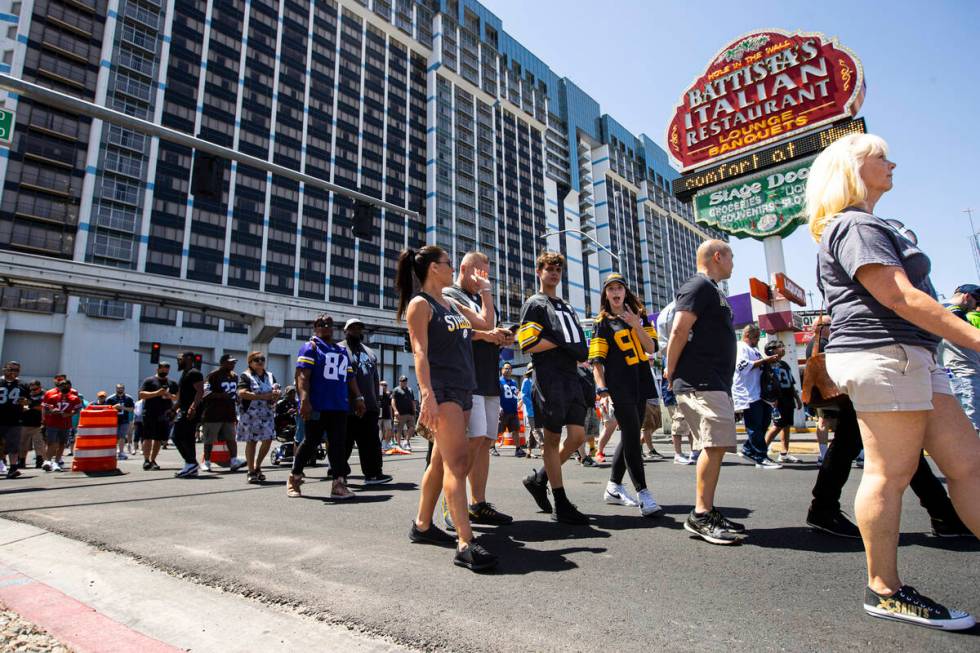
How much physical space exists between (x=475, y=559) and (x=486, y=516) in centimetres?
132

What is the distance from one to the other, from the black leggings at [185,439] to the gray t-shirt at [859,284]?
8.82 metres

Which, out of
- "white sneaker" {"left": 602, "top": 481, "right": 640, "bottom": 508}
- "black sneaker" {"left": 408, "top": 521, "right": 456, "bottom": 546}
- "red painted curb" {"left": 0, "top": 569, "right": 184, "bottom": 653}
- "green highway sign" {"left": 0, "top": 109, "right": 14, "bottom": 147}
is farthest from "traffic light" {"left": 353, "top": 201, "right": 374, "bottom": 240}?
"red painted curb" {"left": 0, "top": 569, "right": 184, "bottom": 653}

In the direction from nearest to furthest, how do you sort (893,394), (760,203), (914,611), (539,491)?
(914,611), (893,394), (539,491), (760,203)

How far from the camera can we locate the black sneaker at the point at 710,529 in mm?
3100

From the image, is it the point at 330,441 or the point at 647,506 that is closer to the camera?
the point at 647,506

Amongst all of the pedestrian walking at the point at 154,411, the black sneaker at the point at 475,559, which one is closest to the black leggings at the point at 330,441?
the black sneaker at the point at 475,559

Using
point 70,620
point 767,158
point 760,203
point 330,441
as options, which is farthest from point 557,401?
point 767,158

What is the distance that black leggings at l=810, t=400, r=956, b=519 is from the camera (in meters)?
3.23

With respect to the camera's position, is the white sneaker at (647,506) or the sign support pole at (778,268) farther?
the sign support pole at (778,268)

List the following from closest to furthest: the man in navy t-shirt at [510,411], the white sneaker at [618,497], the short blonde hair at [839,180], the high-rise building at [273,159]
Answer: the short blonde hair at [839,180] < the white sneaker at [618,497] < the man in navy t-shirt at [510,411] < the high-rise building at [273,159]

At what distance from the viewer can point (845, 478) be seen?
10.9 feet

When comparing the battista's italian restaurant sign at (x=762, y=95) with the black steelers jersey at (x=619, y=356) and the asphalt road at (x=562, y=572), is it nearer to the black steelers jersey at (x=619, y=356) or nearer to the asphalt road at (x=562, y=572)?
the asphalt road at (x=562, y=572)

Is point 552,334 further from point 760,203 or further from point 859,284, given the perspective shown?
point 760,203

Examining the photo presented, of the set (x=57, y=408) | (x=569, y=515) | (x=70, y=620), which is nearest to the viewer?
(x=70, y=620)
